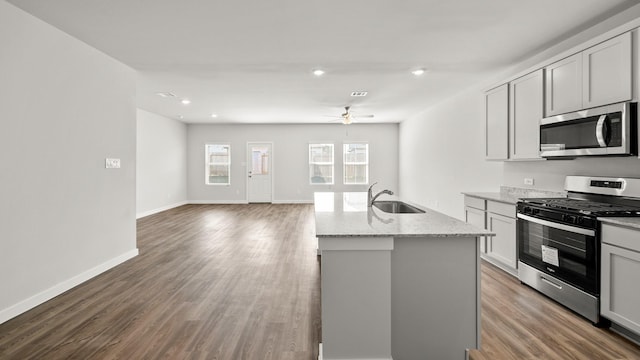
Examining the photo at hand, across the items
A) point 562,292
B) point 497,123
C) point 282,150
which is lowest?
point 562,292

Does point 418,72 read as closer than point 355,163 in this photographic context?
Yes

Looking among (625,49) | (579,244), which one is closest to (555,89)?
(625,49)

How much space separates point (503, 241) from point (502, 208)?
0.37 m

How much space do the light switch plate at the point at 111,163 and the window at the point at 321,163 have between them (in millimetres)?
6528

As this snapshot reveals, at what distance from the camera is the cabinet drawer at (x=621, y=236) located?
2.11 m

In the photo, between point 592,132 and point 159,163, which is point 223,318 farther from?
point 159,163

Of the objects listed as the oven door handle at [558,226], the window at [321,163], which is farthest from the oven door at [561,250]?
the window at [321,163]

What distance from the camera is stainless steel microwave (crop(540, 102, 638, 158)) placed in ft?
8.04

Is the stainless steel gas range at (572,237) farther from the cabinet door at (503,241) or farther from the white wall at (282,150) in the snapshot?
the white wall at (282,150)

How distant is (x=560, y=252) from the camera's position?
274cm

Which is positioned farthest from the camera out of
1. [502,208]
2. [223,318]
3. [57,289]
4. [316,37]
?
[502,208]

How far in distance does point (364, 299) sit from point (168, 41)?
336 centimetres

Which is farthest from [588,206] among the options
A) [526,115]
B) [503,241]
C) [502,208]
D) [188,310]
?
[188,310]

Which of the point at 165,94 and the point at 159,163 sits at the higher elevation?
the point at 165,94
